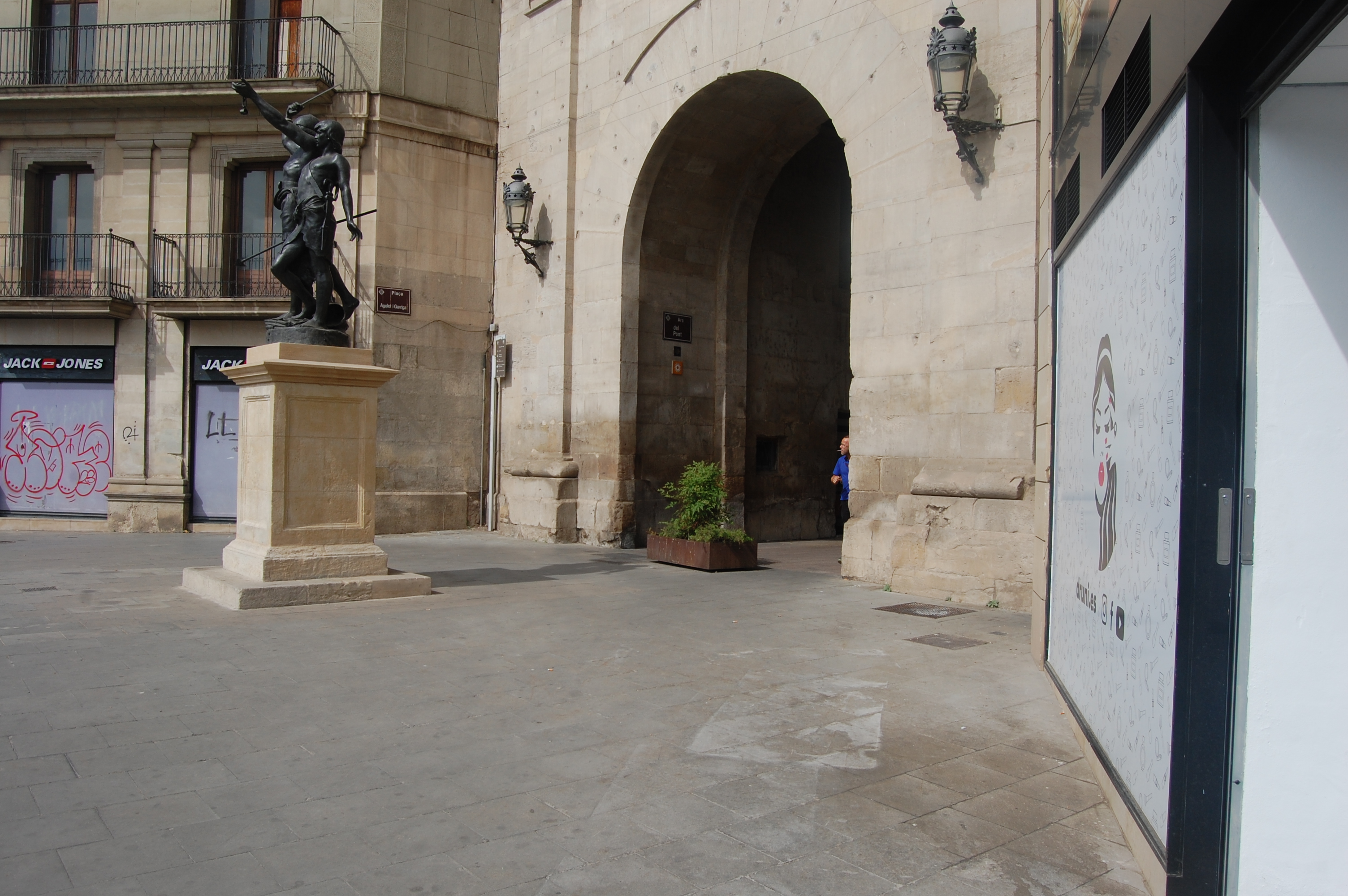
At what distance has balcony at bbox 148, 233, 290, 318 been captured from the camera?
15.6 metres

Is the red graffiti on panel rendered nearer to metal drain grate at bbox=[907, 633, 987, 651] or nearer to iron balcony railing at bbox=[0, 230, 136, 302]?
iron balcony railing at bbox=[0, 230, 136, 302]

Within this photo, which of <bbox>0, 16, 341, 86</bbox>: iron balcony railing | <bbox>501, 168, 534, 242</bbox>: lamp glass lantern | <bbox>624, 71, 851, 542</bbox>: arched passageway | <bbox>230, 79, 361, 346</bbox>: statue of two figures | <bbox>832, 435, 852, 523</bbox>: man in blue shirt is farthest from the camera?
<bbox>0, 16, 341, 86</bbox>: iron balcony railing

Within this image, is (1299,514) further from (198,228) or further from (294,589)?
(198,228)

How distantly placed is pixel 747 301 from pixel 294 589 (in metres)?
8.45

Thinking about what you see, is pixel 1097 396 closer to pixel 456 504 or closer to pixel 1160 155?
pixel 1160 155

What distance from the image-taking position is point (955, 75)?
826cm

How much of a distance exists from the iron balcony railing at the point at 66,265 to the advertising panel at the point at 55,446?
56.0 inches

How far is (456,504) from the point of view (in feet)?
50.3

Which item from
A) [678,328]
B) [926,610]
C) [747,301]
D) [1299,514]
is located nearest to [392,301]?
[678,328]

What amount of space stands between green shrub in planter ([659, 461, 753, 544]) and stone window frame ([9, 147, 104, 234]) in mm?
11624

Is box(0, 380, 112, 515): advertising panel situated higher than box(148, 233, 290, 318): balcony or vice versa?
box(148, 233, 290, 318): balcony

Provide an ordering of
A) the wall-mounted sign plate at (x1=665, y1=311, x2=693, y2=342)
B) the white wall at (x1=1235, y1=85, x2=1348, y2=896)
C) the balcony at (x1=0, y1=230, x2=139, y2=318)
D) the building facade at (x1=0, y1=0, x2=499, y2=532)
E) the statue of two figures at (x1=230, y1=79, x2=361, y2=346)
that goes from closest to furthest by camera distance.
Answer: the white wall at (x1=1235, y1=85, x2=1348, y2=896)
the statue of two figures at (x1=230, y1=79, x2=361, y2=346)
the wall-mounted sign plate at (x1=665, y1=311, x2=693, y2=342)
the building facade at (x1=0, y1=0, x2=499, y2=532)
the balcony at (x1=0, y1=230, x2=139, y2=318)

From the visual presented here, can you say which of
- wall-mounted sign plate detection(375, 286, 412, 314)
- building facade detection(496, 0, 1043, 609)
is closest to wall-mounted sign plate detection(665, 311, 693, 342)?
building facade detection(496, 0, 1043, 609)

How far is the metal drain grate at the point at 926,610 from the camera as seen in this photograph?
25.7 ft
